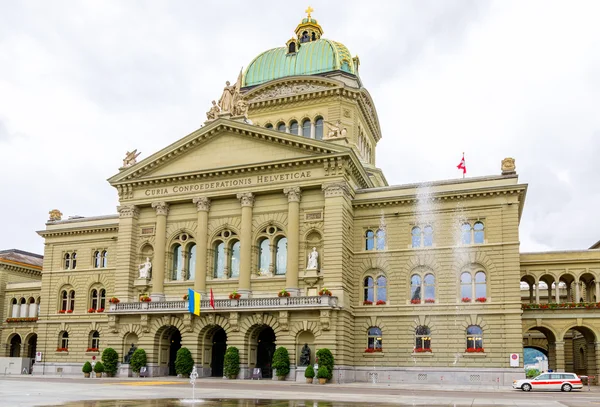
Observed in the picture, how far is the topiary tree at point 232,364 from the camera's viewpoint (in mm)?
52469

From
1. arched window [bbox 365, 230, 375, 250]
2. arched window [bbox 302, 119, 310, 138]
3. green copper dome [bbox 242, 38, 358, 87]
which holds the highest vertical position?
green copper dome [bbox 242, 38, 358, 87]

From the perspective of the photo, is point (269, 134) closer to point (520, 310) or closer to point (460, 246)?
point (460, 246)

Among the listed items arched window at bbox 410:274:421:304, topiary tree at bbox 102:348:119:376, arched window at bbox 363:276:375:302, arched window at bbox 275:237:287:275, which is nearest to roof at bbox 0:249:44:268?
topiary tree at bbox 102:348:119:376

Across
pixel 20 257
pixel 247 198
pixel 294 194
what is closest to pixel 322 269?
pixel 294 194

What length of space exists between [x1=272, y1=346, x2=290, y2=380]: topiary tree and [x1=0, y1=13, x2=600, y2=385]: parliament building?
74 centimetres

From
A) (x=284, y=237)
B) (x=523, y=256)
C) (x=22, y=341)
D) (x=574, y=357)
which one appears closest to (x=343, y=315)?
(x=284, y=237)

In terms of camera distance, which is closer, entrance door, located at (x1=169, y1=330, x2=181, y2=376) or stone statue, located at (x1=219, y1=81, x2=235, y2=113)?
entrance door, located at (x1=169, y1=330, x2=181, y2=376)

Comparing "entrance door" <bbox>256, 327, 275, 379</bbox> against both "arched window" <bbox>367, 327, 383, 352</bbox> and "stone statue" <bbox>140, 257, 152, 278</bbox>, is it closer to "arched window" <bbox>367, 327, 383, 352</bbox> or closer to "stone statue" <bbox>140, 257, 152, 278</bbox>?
"arched window" <bbox>367, 327, 383, 352</bbox>

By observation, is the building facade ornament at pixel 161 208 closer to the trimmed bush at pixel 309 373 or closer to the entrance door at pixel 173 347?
the entrance door at pixel 173 347

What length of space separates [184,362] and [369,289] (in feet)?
54.4

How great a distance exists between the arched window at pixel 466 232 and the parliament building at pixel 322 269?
0.27 feet

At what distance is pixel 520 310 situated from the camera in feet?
167

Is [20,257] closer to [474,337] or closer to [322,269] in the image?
[322,269]

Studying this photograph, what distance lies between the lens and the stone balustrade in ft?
168
